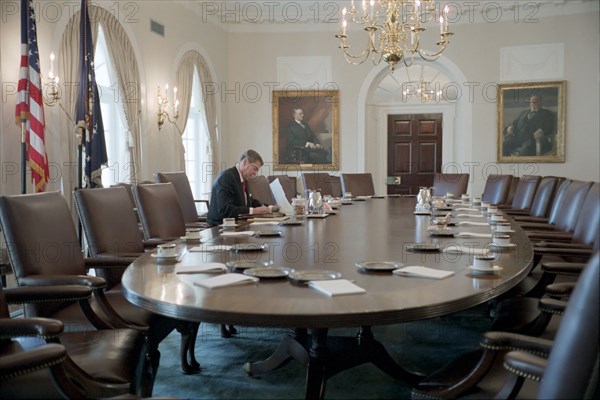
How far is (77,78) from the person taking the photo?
5746 mm

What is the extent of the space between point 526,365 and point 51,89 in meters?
5.19

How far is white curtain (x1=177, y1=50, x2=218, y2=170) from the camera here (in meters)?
8.14

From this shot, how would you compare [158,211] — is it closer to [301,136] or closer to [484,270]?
[484,270]

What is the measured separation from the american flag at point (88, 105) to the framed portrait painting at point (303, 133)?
4709 mm

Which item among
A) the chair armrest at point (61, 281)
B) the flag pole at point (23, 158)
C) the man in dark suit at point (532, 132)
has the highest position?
the man in dark suit at point (532, 132)

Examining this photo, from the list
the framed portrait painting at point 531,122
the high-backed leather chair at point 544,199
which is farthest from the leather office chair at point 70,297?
the framed portrait painting at point 531,122

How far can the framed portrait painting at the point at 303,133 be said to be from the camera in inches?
396

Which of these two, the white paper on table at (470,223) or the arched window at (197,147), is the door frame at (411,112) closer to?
the arched window at (197,147)

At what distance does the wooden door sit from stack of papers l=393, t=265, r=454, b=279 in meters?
8.71

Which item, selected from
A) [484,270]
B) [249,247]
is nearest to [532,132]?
[249,247]

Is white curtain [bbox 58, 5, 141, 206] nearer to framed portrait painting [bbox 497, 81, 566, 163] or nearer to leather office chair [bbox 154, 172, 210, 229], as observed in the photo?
leather office chair [bbox 154, 172, 210, 229]

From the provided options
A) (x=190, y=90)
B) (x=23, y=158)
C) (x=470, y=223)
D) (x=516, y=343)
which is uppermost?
(x=190, y=90)

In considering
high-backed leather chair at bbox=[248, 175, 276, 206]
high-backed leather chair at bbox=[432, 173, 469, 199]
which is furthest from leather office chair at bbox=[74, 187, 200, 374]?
high-backed leather chair at bbox=[432, 173, 469, 199]

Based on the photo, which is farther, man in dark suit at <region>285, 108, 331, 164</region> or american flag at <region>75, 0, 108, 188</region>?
man in dark suit at <region>285, 108, 331, 164</region>
